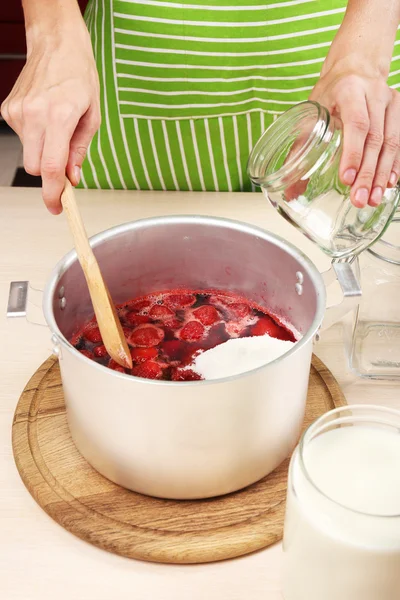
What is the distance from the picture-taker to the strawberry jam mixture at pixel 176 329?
91cm

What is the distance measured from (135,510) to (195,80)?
869 mm

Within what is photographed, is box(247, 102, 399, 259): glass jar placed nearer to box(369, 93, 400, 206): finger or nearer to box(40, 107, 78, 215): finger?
box(369, 93, 400, 206): finger

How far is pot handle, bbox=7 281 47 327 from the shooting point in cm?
82

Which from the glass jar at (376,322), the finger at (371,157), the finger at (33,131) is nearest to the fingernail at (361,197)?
the finger at (371,157)

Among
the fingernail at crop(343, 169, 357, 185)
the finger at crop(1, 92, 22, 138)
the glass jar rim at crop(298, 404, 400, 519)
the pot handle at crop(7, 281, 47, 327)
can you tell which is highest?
the finger at crop(1, 92, 22, 138)

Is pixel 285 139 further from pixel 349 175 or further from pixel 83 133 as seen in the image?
pixel 83 133

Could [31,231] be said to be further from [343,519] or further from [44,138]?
[343,519]

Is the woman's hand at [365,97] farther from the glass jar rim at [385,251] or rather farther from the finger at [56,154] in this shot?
the finger at [56,154]

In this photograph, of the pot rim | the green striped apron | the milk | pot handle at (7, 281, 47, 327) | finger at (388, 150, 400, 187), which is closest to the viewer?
the milk

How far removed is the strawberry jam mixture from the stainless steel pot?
1.6 inches

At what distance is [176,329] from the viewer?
987 millimetres

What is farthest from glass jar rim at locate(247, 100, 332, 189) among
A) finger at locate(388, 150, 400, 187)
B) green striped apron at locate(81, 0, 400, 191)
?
green striped apron at locate(81, 0, 400, 191)

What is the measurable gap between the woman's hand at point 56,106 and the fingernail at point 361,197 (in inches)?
13.2

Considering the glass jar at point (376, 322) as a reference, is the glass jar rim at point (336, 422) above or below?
above
